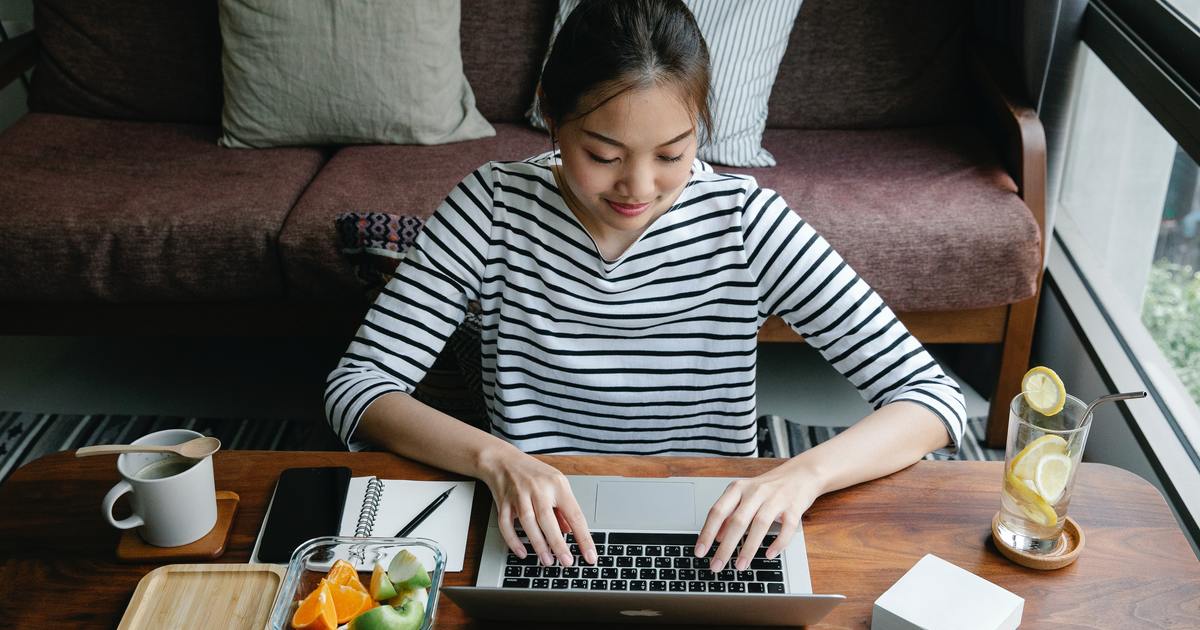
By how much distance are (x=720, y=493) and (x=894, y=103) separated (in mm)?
1805

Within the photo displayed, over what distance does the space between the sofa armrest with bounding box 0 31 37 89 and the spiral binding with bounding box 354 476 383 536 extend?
6.98ft

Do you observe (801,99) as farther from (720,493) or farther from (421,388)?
(720,493)

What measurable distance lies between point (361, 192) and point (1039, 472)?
5.34 ft

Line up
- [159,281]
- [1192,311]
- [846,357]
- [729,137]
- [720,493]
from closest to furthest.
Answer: [720,493]
[846,357]
[1192,311]
[159,281]
[729,137]

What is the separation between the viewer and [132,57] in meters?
2.66

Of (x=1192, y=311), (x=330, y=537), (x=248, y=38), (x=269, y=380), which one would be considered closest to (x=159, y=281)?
(x=269, y=380)

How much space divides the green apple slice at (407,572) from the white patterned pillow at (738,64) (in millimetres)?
1670

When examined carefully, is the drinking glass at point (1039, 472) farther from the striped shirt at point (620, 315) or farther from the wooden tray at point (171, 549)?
the wooden tray at point (171, 549)

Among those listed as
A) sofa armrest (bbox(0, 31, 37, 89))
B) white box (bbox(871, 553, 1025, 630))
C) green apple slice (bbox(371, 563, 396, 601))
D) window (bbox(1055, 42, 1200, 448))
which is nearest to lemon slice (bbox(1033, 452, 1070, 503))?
white box (bbox(871, 553, 1025, 630))

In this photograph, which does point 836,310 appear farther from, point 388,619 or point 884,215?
point 884,215

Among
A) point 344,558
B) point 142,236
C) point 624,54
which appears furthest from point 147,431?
point 624,54

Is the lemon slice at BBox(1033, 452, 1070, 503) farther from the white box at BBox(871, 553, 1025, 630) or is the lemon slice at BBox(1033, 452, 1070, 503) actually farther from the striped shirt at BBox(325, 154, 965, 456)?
the striped shirt at BBox(325, 154, 965, 456)

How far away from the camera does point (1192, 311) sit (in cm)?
189

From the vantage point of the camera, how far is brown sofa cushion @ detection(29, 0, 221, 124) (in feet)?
8.66
